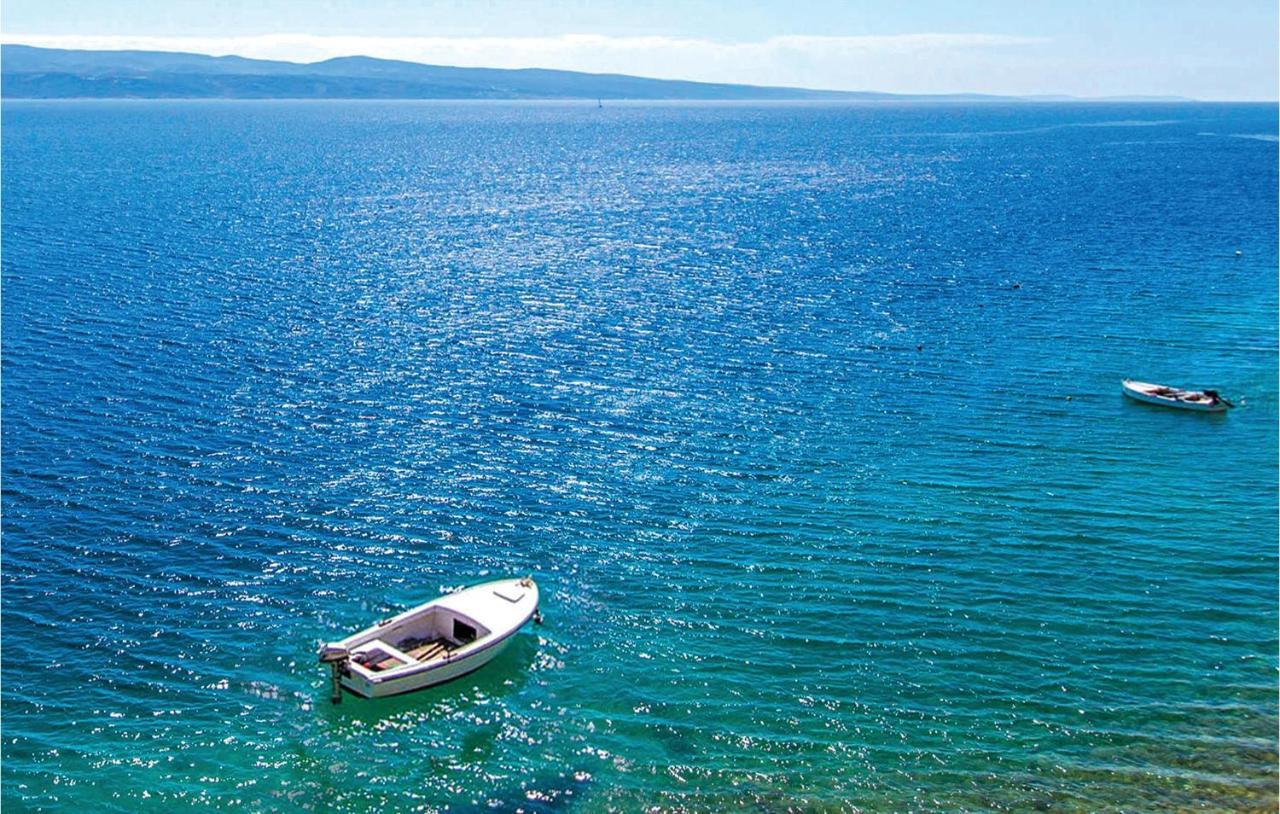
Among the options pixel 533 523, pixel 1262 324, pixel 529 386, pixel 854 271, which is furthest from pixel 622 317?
pixel 1262 324

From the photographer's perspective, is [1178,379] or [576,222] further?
[576,222]

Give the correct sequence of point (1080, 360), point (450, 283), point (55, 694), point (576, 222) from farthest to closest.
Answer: point (576, 222) < point (450, 283) < point (1080, 360) < point (55, 694)

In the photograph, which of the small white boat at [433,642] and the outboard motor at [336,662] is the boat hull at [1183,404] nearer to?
the small white boat at [433,642]

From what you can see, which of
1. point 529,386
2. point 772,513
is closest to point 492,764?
point 772,513

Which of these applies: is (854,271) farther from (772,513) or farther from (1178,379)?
(772,513)

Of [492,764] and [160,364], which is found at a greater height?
[160,364]

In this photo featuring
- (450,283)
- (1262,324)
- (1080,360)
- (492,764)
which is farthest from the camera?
(450,283)

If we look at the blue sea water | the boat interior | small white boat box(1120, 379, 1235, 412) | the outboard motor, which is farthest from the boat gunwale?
small white boat box(1120, 379, 1235, 412)
